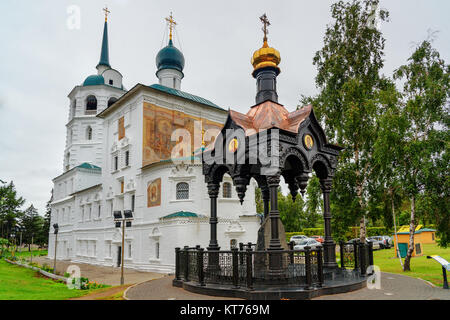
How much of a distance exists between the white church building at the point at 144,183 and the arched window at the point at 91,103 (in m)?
0.61

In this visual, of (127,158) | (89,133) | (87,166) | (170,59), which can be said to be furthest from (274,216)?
(89,133)

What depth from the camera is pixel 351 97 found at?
1784 centimetres

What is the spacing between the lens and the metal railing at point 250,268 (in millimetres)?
8078

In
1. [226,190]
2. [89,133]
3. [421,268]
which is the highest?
[89,133]

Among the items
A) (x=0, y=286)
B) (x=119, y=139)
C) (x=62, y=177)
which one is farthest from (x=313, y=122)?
(x=62, y=177)

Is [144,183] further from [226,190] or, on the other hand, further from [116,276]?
[116,276]

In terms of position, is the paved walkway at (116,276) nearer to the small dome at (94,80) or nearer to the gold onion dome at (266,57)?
the gold onion dome at (266,57)

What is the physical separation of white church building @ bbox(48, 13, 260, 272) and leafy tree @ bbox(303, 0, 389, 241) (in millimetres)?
7365

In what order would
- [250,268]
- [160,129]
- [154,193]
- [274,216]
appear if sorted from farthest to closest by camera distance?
[160,129] → [154,193] → [274,216] → [250,268]

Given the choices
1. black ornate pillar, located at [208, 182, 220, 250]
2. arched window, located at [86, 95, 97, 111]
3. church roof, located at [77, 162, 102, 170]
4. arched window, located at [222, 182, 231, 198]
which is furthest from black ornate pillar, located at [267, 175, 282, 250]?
arched window, located at [86, 95, 97, 111]

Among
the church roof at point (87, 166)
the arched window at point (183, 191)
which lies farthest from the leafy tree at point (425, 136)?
the church roof at point (87, 166)

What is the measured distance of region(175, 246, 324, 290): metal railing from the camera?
26.5 feet

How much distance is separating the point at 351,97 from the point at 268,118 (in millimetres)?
9758
